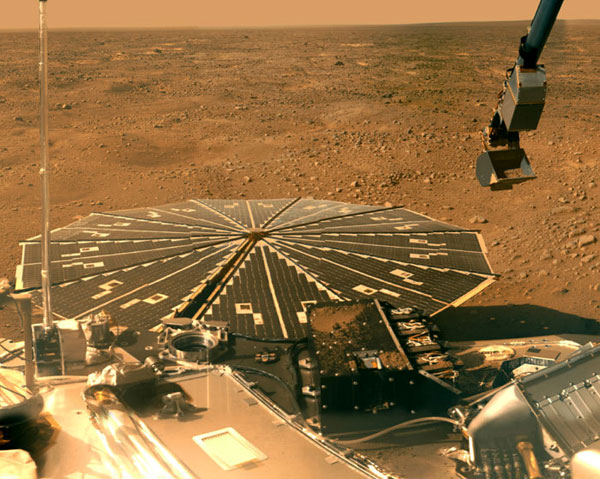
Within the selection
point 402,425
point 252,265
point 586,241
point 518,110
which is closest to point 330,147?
point 586,241

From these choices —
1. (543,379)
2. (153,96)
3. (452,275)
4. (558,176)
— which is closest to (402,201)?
(558,176)

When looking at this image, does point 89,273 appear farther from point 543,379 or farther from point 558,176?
point 558,176

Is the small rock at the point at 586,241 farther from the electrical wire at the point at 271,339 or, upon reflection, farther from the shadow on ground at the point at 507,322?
the electrical wire at the point at 271,339

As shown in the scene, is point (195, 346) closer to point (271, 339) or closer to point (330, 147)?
point (271, 339)

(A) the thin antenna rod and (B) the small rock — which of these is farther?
(B) the small rock

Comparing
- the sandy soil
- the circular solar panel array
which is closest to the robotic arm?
the circular solar panel array

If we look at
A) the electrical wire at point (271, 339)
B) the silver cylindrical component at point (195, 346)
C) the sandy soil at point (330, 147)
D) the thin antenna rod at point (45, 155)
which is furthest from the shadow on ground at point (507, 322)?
the thin antenna rod at point (45, 155)

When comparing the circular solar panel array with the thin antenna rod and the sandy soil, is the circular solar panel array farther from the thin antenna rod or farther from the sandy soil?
the sandy soil
